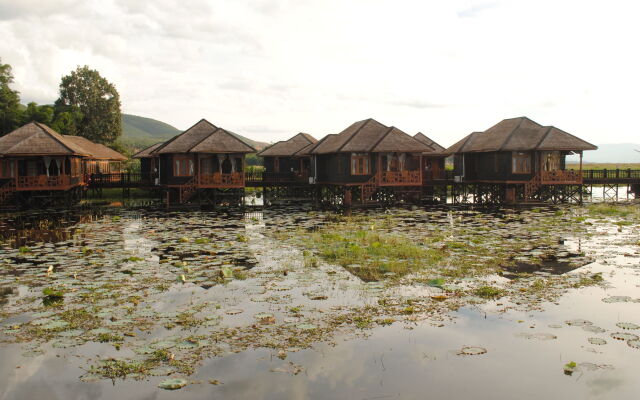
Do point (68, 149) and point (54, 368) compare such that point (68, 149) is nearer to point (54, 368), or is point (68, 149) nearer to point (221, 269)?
point (221, 269)

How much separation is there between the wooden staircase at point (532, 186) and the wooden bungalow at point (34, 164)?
1125 inches

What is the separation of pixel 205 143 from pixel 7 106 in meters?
32.4

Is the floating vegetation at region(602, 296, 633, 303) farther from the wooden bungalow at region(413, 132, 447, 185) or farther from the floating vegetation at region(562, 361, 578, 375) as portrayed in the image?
the wooden bungalow at region(413, 132, 447, 185)

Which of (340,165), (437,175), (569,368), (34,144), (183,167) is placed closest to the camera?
(569,368)

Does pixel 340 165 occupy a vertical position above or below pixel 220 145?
below

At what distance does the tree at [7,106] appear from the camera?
173 ft

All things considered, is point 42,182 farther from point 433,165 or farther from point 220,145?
point 433,165

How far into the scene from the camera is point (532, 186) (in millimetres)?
33469

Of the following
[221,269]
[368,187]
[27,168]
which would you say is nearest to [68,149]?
[27,168]

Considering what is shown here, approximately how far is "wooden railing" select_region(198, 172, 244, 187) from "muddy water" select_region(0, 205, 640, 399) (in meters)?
19.1

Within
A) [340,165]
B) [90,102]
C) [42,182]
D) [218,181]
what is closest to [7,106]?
[90,102]

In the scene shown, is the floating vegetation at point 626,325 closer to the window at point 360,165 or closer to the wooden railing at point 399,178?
the wooden railing at point 399,178

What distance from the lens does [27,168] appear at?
34.6 m

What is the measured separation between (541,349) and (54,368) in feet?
20.9
